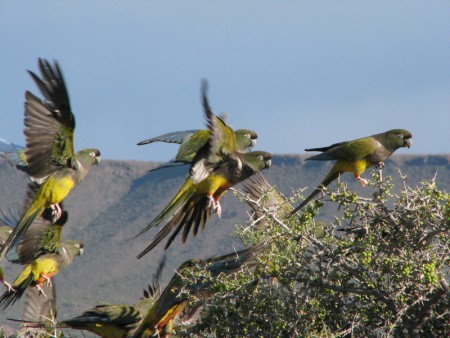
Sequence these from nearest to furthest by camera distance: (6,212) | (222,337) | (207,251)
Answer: (222,337), (6,212), (207,251)

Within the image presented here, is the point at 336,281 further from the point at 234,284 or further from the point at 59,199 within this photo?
the point at 59,199

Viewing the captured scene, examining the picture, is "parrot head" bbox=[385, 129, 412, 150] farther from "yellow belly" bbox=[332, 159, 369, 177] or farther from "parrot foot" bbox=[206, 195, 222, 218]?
"parrot foot" bbox=[206, 195, 222, 218]

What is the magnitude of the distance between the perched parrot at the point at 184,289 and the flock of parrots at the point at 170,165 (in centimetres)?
1

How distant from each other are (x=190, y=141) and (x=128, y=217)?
127 ft

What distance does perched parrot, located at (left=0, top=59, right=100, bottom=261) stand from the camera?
923 cm

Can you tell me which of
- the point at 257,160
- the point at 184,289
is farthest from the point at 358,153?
the point at 184,289

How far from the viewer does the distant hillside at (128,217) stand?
3825 centimetres

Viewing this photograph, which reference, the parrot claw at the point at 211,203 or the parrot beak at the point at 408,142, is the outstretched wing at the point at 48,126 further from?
the parrot beak at the point at 408,142

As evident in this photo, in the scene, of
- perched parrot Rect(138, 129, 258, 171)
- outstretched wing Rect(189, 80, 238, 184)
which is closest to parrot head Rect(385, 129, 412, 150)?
perched parrot Rect(138, 129, 258, 171)

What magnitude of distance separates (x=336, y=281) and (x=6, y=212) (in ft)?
22.5

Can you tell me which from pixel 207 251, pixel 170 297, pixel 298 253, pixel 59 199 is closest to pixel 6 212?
pixel 59 199

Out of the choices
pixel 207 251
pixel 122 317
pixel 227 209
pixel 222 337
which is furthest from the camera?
pixel 227 209

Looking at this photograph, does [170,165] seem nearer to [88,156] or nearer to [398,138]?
[88,156]

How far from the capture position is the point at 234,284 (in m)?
7.82
